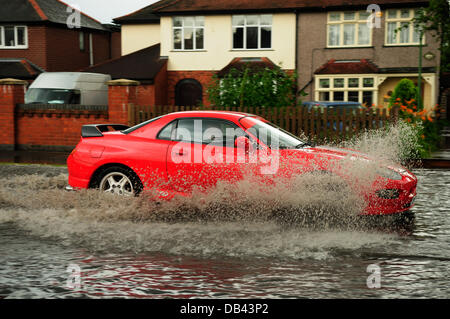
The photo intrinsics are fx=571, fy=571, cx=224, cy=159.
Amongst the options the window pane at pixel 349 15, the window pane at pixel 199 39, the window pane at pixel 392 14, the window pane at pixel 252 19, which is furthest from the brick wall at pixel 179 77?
the window pane at pixel 392 14

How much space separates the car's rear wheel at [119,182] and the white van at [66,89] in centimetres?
1520

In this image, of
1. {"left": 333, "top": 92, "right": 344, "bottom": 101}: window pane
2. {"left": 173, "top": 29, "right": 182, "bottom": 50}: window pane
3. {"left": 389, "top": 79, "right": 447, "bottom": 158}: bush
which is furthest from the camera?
{"left": 173, "top": 29, "right": 182, "bottom": 50}: window pane

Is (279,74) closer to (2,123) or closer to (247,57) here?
(2,123)

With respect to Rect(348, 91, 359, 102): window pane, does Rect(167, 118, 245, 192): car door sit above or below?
below

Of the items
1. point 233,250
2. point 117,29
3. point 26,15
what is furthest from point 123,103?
point 117,29

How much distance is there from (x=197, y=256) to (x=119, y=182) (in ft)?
9.18

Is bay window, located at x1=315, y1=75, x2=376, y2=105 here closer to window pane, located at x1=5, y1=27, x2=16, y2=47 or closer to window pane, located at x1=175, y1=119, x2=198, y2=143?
window pane, located at x1=5, y1=27, x2=16, y2=47

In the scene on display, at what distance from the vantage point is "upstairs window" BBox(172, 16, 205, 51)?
33125mm

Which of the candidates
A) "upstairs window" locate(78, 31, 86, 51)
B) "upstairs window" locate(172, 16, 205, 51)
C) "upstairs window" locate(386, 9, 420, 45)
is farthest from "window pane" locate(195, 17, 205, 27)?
"upstairs window" locate(386, 9, 420, 45)

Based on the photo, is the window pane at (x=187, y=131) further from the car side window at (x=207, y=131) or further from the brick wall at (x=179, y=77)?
the brick wall at (x=179, y=77)

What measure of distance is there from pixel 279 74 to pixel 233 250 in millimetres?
→ 10971

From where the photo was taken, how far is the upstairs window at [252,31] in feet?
106

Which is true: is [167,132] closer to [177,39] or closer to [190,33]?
[190,33]
